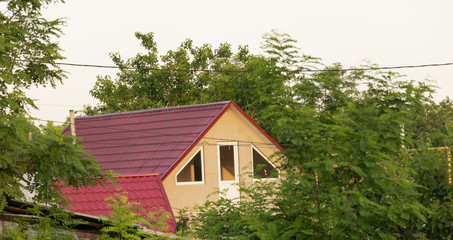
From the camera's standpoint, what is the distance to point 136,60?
41719 mm

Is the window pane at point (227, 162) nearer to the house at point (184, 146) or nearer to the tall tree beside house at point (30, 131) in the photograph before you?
the house at point (184, 146)

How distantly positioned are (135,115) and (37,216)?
56.8 feet

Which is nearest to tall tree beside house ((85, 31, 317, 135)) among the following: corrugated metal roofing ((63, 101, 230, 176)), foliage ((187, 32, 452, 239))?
corrugated metal roofing ((63, 101, 230, 176))

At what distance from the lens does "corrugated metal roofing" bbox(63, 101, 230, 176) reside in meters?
21.8

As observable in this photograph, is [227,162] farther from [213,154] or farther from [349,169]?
[349,169]

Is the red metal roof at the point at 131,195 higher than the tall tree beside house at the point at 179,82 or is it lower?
lower

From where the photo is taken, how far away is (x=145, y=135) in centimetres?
2380

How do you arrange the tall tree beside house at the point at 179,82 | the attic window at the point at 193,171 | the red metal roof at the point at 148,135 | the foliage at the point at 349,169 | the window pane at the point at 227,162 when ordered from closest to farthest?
the foliage at the point at 349,169 → the red metal roof at the point at 148,135 → the attic window at the point at 193,171 → the window pane at the point at 227,162 → the tall tree beside house at the point at 179,82

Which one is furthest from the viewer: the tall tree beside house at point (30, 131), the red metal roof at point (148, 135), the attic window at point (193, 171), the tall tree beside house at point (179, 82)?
the tall tree beside house at point (179, 82)

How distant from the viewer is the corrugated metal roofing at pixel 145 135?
21.8 m

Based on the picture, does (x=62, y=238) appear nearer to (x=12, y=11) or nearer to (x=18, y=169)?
(x=18, y=169)

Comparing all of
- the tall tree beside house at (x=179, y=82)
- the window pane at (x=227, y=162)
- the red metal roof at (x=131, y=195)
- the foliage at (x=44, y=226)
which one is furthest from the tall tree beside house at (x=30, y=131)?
the tall tree beside house at (x=179, y=82)

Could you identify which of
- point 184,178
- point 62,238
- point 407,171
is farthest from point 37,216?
point 184,178

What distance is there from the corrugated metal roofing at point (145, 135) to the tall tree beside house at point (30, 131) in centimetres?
1151
